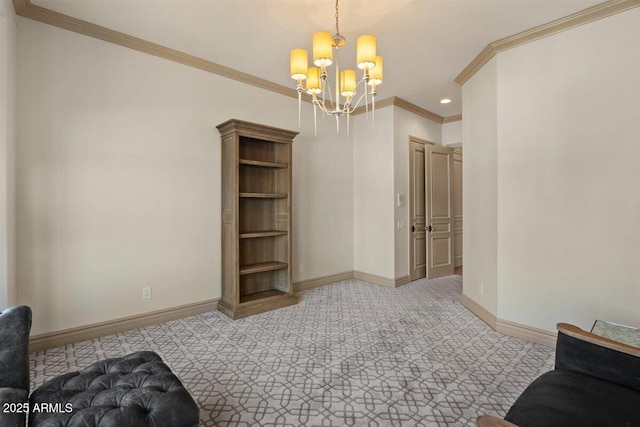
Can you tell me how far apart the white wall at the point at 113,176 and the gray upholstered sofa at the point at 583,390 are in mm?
3309

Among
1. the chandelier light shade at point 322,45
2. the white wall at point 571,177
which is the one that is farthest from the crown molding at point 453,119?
the chandelier light shade at point 322,45

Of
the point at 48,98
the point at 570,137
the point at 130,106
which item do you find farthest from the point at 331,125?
the point at 48,98

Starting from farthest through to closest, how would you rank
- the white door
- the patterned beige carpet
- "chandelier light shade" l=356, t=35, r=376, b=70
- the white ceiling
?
the white door → the white ceiling → "chandelier light shade" l=356, t=35, r=376, b=70 → the patterned beige carpet

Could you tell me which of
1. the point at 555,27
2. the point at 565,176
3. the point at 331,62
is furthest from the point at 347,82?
the point at 565,176

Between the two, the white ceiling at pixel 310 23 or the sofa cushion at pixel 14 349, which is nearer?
the sofa cushion at pixel 14 349

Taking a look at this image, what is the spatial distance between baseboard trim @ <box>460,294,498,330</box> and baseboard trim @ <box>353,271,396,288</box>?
1.13 m

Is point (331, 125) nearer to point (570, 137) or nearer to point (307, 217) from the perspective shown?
point (307, 217)

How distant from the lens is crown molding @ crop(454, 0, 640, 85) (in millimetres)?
2605

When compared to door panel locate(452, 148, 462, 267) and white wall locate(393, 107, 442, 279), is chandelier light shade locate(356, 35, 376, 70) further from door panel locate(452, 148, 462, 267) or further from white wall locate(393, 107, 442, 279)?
door panel locate(452, 148, 462, 267)

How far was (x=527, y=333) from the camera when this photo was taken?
3078 mm

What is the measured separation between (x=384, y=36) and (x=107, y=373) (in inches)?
138

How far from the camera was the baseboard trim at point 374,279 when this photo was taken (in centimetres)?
507

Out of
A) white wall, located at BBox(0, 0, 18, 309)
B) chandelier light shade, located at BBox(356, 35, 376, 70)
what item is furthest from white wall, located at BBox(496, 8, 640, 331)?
white wall, located at BBox(0, 0, 18, 309)

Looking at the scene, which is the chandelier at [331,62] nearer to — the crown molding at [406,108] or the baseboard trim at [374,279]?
the crown molding at [406,108]
